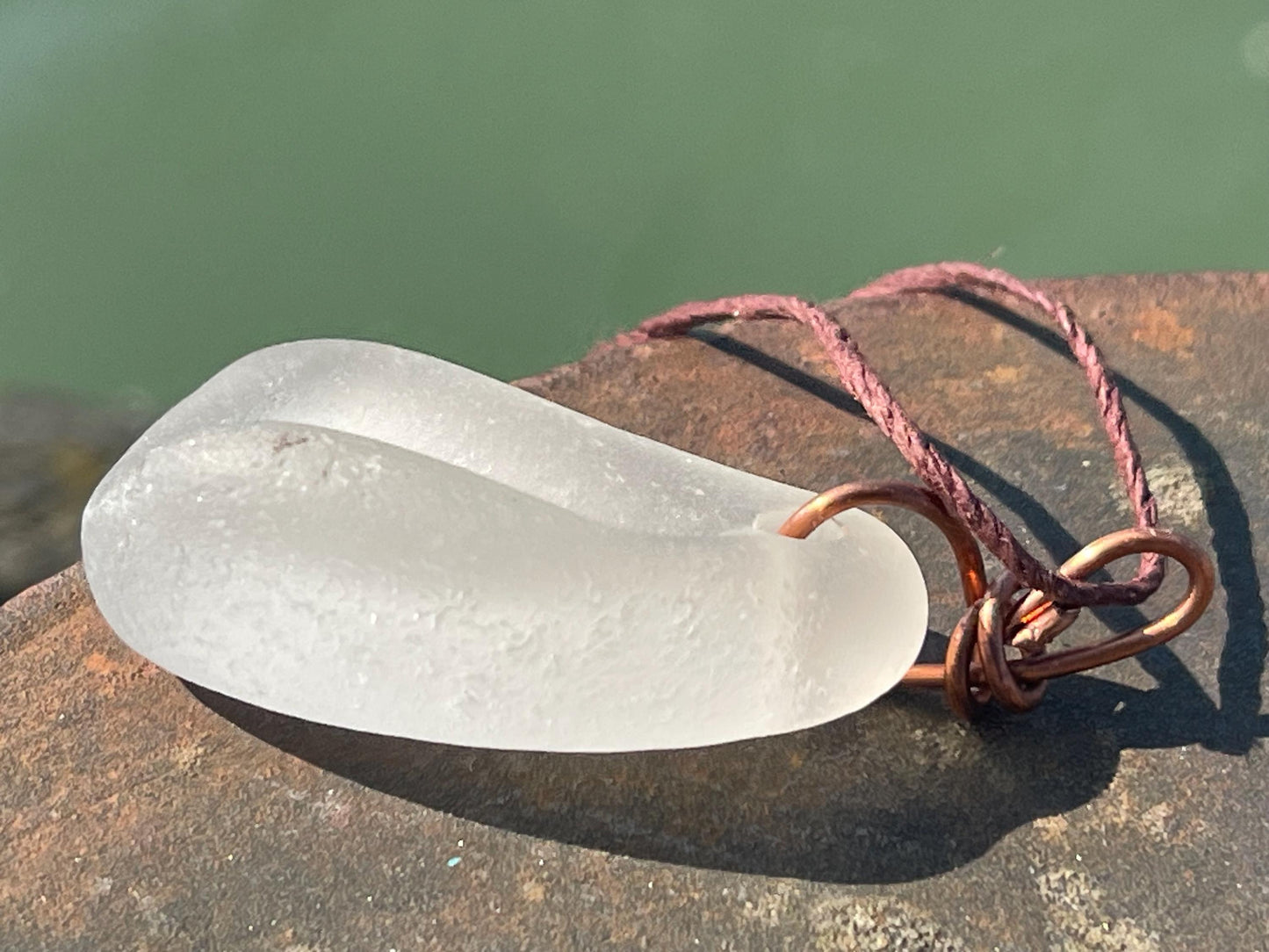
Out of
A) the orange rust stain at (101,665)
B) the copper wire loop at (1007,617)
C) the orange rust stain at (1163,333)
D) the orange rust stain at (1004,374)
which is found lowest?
the orange rust stain at (101,665)


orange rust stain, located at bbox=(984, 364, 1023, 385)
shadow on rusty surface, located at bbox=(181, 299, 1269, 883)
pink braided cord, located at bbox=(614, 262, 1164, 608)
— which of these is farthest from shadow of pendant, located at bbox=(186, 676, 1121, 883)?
orange rust stain, located at bbox=(984, 364, 1023, 385)

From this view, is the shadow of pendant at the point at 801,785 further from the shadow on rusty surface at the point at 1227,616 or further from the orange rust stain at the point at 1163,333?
the orange rust stain at the point at 1163,333

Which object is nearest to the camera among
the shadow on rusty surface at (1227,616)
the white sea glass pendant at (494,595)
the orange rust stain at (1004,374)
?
the white sea glass pendant at (494,595)

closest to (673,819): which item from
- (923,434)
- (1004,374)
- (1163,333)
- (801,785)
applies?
(801,785)

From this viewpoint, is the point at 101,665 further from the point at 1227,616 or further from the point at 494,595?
the point at 1227,616

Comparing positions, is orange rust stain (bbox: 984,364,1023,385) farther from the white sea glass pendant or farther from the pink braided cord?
the white sea glass pendant

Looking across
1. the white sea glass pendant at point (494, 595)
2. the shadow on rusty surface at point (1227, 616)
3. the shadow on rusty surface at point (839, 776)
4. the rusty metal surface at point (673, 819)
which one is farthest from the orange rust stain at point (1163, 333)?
the white sea glass pendant at point (494, 595)
